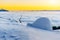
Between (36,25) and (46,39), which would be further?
(36,25)

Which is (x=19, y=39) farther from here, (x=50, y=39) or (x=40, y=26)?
(x=40, y=26)

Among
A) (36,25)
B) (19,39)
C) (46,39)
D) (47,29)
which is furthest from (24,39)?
(36,25)

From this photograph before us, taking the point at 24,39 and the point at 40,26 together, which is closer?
the point at 24,39

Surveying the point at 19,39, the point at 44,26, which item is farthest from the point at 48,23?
the point at 19,39

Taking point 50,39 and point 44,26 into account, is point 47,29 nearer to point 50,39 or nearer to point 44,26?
point 44,26

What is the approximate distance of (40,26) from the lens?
9.80m

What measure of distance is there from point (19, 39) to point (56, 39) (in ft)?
5.01

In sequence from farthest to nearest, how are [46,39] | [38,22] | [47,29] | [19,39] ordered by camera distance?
[38,22]
[47,29]
[19,39]
[46,39]

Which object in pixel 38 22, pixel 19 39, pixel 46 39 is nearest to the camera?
pixel 46 39

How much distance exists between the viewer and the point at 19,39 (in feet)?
22.6

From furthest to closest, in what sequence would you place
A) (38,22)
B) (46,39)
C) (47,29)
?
1. (38,22)
2. (47,29)
3. (46,39)

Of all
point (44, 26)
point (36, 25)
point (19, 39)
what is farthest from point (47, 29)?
point (19, 39)

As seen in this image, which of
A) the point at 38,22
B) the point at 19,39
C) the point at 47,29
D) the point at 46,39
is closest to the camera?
the point at 46,39

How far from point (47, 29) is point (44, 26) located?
0.36m
